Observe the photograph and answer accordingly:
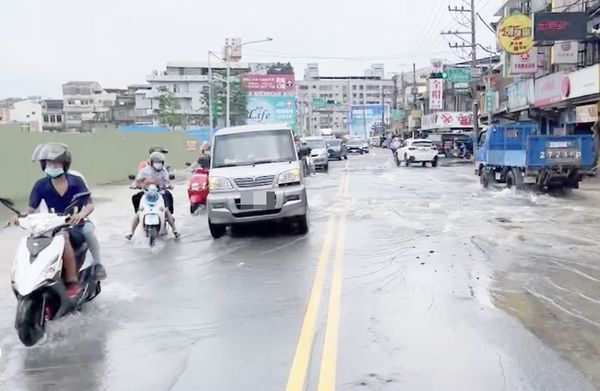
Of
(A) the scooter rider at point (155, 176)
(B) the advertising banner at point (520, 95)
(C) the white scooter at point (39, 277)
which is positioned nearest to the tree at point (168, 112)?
(B) the advertising banner at point (520, 95)

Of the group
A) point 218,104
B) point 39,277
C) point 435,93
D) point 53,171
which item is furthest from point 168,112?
point 39,277

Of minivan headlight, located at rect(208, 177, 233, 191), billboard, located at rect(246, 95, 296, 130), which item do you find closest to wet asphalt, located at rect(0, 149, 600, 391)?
minivan headlight, located at rect(208, 177, 233, 191)

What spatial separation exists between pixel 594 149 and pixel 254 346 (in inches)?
661

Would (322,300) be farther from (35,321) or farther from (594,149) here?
(594,149)

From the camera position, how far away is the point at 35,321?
21.1 ft

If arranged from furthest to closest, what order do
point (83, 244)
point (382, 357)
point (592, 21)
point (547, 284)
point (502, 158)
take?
point (592, 21), point (502, 158), point (547, 284), point (83, 244), point (382, 357)

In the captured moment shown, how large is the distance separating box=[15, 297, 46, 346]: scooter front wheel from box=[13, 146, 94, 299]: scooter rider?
0.43 m

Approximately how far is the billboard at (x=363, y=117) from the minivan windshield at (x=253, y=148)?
335ft

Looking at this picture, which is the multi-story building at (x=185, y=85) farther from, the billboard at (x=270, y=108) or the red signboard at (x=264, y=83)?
the red signboard at (x=264, y=83)

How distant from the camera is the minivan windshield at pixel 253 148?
13000mm

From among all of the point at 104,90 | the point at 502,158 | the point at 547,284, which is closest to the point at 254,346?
the point at 547,284

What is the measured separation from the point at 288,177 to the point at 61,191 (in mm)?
5520

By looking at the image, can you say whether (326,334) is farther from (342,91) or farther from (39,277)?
(342,91)

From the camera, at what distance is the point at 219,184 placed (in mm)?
12383
